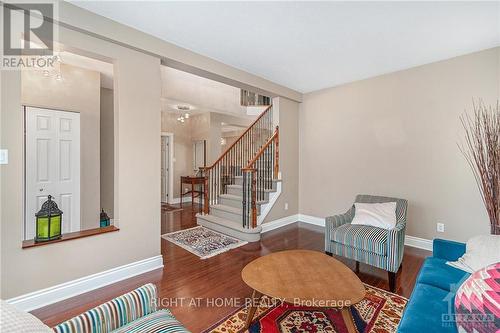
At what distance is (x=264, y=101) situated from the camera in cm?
616

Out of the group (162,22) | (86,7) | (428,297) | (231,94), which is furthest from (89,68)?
(428,297)

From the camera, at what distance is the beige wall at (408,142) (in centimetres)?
307

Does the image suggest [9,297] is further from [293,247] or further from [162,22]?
[293,247]

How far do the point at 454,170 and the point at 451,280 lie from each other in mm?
2172

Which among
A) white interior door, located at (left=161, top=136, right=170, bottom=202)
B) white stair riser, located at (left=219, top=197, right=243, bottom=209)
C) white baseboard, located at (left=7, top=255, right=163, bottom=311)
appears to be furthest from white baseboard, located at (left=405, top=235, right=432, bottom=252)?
white interior door, located at (left=161, top=136, right=170, bottom=202)

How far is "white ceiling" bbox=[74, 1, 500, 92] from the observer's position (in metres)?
2.17

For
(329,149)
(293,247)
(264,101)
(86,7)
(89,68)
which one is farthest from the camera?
(264,101)

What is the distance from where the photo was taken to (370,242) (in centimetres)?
246

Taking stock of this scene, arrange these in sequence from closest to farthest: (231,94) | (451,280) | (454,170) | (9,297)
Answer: (451,280) < (9,297) < (454,170) < (231,94)

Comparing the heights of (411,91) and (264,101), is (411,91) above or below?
below

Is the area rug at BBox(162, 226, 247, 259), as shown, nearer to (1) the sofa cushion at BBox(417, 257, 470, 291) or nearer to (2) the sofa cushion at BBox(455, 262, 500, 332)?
(1) the sofa cushion at BBox(417, 257, 470, 291)

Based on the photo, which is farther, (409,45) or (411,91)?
(411,91)

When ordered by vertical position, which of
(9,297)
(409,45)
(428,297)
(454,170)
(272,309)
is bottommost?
(272,309)

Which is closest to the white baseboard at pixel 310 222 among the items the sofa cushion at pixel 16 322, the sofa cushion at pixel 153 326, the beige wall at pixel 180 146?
the sofa cushion at pixel 153 326
